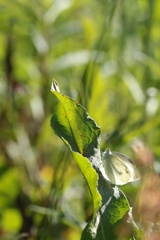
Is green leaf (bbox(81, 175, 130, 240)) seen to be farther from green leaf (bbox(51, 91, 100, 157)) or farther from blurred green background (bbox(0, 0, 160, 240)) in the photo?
blurred green background (bbox(0, 0, 160, 240))

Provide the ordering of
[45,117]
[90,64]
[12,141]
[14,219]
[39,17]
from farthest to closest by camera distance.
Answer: [39,17] → [45,117] → [12,141] → [14,219] → [90,64]

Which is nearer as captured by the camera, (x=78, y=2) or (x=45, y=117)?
(x=45, y=117)

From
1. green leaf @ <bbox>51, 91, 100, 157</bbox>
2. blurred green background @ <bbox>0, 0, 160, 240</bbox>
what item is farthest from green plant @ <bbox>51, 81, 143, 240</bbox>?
blurred green background @ <bbox>0, 0, 160, 240</bbox>

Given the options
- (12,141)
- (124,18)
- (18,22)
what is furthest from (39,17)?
(12,141)

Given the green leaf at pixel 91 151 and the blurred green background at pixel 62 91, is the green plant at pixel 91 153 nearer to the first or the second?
the green leaf at pixel 91 151

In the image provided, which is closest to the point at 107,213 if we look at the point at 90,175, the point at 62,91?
the point at 90,175

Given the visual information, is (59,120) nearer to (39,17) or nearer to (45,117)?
(45,117)
